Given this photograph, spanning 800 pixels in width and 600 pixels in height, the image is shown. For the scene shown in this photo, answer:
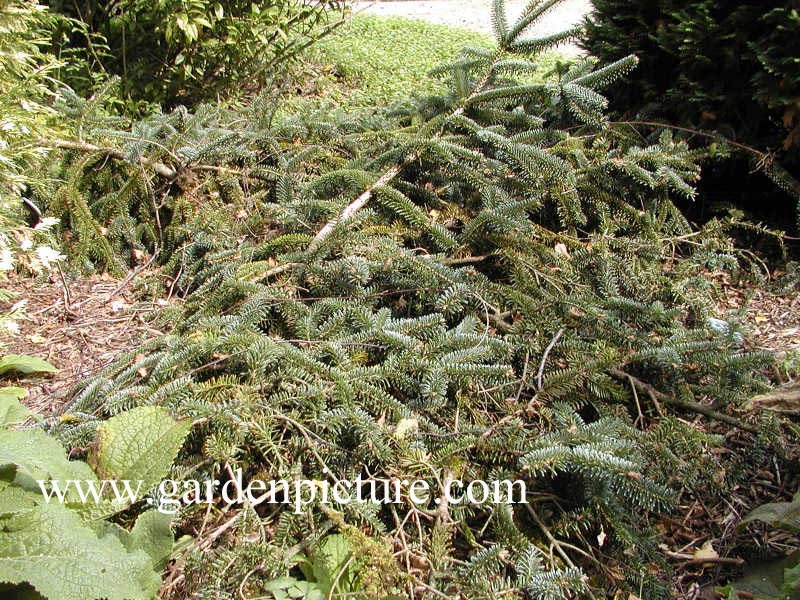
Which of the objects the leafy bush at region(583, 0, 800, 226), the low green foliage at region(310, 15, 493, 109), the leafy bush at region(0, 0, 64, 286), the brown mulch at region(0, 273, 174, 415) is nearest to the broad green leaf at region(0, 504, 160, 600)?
the brown mulch at region(0, 273, 174, 415)

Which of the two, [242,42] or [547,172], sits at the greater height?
[242,42]

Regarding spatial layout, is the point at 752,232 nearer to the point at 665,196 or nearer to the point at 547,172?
the point at 665,196

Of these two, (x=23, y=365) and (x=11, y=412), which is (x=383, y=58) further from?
(x=11, y=412)

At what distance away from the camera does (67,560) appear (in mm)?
1371

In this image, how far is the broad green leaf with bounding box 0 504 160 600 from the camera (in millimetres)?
1331

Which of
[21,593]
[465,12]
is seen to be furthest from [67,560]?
[465,12]

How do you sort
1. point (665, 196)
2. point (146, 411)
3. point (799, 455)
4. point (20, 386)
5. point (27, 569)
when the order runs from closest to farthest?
1. point (27, 569)
2. point (146, 411)
3. point (799, 455)
4. point (20, 386)
5. point (665, 196)

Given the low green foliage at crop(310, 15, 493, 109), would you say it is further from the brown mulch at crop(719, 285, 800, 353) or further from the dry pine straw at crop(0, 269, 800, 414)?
the brown mulch at crop(719, 285, 800, 353)

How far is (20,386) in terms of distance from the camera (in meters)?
2.42

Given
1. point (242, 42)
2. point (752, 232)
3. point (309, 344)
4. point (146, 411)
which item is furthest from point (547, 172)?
point (242, 42)

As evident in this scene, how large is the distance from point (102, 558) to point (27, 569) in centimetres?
14

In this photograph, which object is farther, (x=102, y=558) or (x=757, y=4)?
(x=757, y=4)

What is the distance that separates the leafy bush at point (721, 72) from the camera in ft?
9.59

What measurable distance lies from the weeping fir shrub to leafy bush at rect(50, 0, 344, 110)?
112 cm
